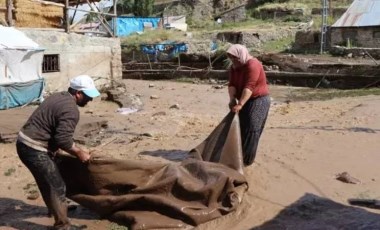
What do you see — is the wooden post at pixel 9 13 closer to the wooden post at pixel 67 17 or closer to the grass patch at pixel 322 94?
the wooden post at pixel 67 17

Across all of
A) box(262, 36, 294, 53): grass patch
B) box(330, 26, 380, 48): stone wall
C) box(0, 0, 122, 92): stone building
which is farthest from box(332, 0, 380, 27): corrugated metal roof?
box(0, 0, 122, 92): stone building

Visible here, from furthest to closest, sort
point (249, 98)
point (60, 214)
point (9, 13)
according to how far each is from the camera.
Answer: point (9, 13) < point (249, 98) < point (60, 214)

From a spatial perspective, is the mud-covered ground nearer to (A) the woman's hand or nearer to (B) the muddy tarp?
(B) the muddy tarp

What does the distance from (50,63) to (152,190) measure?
463 inches

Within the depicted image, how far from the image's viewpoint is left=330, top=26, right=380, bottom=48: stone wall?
26.3 meters

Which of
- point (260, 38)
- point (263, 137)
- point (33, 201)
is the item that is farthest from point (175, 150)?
point (260, 38)

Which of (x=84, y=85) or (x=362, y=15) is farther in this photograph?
(x=362, y=15)

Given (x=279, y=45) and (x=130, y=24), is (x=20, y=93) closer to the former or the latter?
(x=279, y=45)

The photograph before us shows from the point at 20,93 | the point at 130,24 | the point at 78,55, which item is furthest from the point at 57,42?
the point at 130,24

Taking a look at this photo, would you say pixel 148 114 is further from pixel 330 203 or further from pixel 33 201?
pixel 330 203

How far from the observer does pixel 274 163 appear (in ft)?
22.6

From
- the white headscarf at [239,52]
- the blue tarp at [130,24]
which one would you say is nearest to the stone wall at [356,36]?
the blue tarp at [130,24]

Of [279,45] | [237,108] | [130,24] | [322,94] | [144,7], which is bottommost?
[322,94]

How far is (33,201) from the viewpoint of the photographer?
6188 mm
